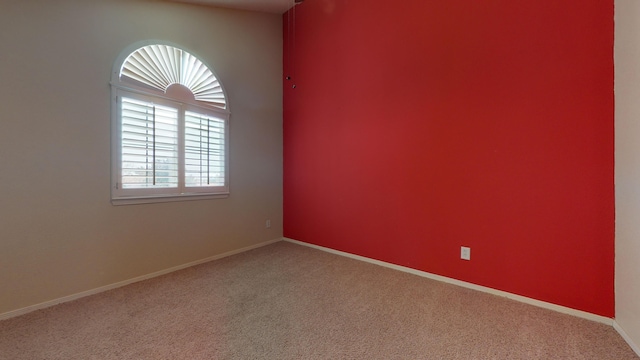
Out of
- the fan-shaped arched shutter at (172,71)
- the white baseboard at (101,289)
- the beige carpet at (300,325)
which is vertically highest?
the fan-shaped arched shutter at (172,71)

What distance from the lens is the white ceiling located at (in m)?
3.04

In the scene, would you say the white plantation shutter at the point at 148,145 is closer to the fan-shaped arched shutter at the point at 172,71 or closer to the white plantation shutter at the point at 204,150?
the white plantation shutter at the point at 204,150

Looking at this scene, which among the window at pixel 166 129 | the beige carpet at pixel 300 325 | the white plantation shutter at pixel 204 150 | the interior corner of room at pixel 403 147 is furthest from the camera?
the white plantation shutter at pixel 204 150

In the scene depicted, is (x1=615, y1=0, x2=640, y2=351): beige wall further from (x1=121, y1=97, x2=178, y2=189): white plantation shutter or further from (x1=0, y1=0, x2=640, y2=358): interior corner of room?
(x1=121, y1=97, x2=178, y2=189): white plantation shutter

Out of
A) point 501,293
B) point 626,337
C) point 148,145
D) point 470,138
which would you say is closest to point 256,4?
point 148,145

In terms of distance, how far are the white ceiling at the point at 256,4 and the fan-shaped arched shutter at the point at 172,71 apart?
63 centimetres

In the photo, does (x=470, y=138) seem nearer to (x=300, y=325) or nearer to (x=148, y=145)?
(x=300, y=325)

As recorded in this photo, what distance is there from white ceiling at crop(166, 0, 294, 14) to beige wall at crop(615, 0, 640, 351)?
11.1 ft

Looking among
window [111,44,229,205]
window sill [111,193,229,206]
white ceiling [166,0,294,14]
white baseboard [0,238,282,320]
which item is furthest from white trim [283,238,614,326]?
white ceiling [166,0,294,14]

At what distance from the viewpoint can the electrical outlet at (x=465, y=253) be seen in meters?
2.47

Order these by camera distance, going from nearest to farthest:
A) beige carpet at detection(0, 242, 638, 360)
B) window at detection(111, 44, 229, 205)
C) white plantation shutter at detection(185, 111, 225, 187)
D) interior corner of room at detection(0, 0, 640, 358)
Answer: beige carpet at detection(0, 242, 638, 360) → interior corner of room at detection(0, 0, 640, 358) → window at detection(111, 44, 229, 205) → white plantation shutter at detection(185, 111, 225, 187)

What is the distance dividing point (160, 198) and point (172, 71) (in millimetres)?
1374

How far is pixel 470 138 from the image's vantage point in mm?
2430

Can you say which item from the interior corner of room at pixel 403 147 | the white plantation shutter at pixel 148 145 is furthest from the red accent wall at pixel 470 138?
the white plantation shutter at pixel 148 145
